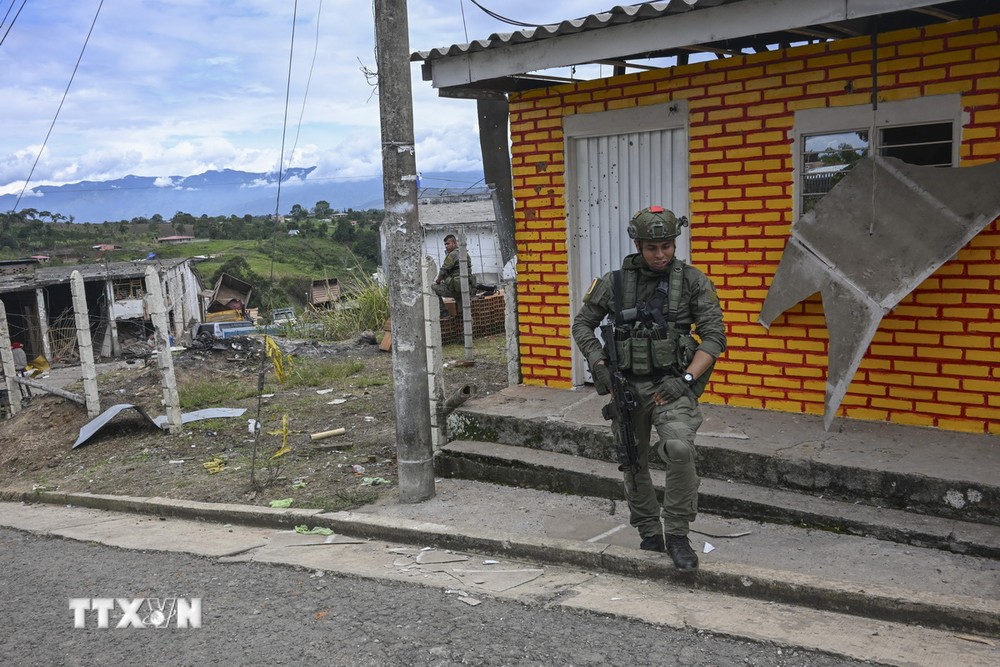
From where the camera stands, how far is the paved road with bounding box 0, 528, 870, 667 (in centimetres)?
366

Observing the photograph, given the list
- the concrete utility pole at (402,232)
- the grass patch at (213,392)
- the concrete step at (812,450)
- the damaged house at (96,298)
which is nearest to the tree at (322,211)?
the damaged house at (96,298)

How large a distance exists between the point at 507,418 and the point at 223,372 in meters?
7.52

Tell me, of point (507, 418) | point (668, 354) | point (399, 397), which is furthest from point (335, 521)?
point (668, 354)

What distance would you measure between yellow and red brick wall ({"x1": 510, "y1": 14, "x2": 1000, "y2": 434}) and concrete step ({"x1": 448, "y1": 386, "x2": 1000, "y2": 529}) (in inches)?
9.3

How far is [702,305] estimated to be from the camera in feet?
14.3

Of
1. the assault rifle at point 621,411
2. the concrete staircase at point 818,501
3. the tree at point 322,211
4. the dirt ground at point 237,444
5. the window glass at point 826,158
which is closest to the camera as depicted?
the concrete staircase at point 818,501

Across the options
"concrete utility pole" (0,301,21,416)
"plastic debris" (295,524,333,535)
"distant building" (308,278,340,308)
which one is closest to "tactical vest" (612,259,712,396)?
"plastic debris" (295,524,333,535)

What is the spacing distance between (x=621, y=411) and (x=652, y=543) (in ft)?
2.49

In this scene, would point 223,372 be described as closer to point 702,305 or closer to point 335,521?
point 335,521

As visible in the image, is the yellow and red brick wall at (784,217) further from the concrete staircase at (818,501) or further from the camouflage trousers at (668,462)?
the camouflage trousers at (668,462)

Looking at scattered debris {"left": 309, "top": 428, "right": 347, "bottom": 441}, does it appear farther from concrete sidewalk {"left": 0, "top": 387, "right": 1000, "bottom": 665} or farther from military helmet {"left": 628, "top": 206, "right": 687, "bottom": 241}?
military helmet {"left": 628, "top": 206, "right": 687, "bottom": 241}

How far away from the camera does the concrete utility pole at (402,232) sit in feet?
17.8

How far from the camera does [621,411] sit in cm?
447

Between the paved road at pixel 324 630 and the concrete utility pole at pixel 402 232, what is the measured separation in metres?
1.28
